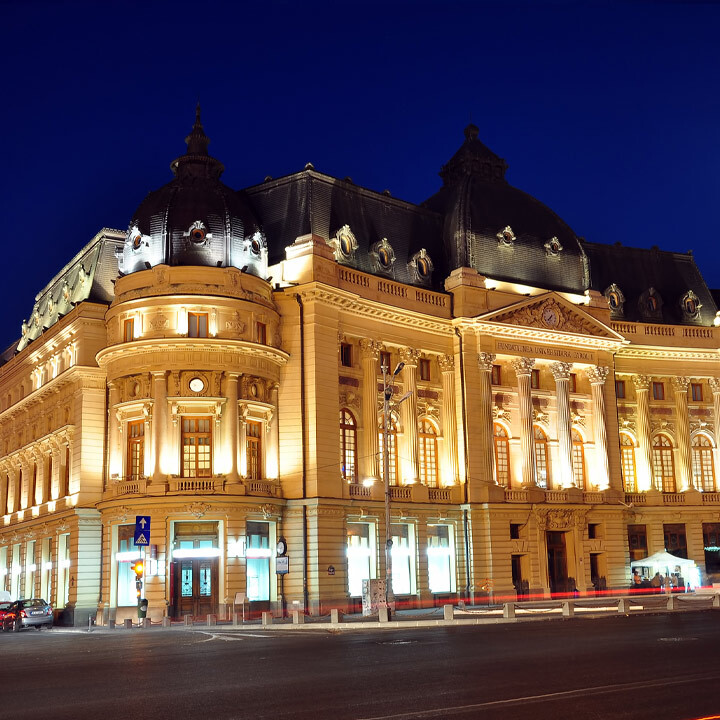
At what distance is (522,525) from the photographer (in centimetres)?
6588

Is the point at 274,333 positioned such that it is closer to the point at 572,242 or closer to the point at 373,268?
the point at 373,268

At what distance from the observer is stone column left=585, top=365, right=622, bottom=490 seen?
7011 cm

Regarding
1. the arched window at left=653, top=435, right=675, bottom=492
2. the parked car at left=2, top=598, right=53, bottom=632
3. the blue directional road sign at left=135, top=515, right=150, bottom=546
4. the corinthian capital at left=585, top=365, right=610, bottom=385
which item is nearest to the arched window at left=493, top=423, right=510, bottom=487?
the corinthian capital at left=585, top=365, right=610, bottom=385

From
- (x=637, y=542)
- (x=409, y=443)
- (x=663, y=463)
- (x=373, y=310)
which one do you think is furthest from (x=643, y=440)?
(x=373, y=310)

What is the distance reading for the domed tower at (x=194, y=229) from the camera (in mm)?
57719

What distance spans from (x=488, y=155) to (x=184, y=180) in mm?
25371

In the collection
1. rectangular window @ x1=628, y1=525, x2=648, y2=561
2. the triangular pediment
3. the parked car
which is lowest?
the parked car

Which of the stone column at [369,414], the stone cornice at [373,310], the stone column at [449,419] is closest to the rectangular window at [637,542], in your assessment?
the stone column at [449,419]

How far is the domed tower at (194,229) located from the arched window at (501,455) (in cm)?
1937

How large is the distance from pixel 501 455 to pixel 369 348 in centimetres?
1252

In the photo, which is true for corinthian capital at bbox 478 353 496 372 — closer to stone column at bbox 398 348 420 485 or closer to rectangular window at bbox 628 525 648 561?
stone column at bbox 398 348 420 485

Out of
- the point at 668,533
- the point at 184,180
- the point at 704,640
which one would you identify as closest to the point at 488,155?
the point at 184,180

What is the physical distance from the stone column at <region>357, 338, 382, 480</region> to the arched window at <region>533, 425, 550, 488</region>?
1324cm

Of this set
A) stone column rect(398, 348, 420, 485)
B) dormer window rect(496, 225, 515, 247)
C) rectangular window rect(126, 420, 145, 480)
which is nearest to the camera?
rectangular window rect(126, 420, 145, 480)
